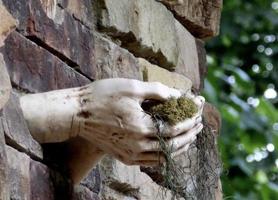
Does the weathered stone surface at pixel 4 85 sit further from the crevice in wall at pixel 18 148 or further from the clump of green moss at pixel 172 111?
the clump of green moss at pixel 172 111

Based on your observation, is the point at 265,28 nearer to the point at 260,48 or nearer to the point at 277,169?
the point at 260,48

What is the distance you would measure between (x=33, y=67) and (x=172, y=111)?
291mm

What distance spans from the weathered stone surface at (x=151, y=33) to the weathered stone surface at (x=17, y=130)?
516mm

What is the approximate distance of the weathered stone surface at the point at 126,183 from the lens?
2779mm

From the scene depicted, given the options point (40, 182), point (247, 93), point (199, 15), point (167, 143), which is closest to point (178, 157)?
point (167, 143)

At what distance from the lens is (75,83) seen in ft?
8.80

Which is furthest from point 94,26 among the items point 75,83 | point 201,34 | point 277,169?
point 277,169

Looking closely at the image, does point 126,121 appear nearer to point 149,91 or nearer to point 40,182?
point 149,91

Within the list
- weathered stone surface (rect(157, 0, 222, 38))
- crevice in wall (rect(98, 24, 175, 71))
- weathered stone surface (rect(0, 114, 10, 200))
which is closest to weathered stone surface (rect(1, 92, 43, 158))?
weathered stone surface (rect(0, 114, 10, 200))

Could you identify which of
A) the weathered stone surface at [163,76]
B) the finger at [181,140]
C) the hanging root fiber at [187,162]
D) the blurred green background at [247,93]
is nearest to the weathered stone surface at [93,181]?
the hanging root fiber at [187,162]

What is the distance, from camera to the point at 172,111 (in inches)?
96.7

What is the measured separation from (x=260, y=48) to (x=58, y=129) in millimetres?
4601

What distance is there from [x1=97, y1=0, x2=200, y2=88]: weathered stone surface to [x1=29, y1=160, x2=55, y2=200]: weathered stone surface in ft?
1.69

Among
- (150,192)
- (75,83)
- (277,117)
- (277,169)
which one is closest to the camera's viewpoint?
(75,83)
